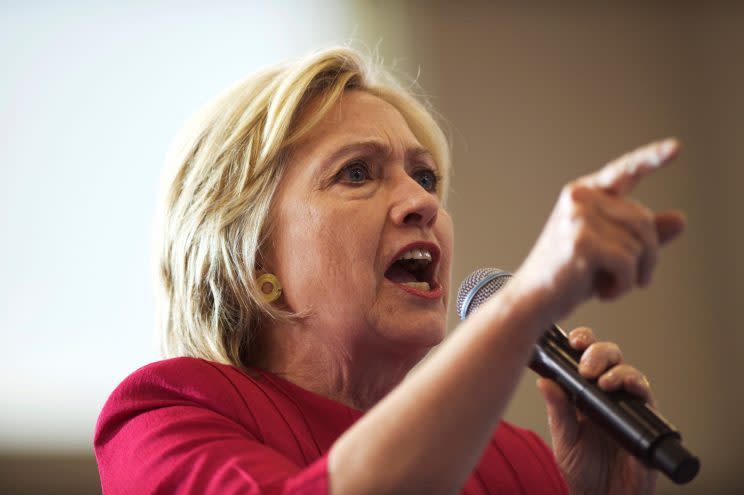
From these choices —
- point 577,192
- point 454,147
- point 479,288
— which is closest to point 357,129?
point 479,288

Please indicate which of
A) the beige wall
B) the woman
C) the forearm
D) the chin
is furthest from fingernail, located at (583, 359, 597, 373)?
the beige wall

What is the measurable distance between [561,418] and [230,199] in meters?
0.80

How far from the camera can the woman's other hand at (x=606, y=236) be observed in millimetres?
807

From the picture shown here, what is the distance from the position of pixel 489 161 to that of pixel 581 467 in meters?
2.32

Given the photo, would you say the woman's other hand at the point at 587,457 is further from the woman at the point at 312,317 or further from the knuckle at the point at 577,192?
the knuckle at the point at 577,192

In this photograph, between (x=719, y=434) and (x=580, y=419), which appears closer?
(x=580, y=419)

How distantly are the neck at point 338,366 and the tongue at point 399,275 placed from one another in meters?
0.15

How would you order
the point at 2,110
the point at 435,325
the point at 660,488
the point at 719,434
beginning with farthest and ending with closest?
the point at 719,434
the point at 660,488
the point at 2,110
the point at 435,325

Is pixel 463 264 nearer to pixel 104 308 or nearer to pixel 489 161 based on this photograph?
pixel 489 161

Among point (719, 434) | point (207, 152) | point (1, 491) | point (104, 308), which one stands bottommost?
point (1, 491)

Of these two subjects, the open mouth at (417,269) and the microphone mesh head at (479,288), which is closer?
the microphone mesh head at (479,288)

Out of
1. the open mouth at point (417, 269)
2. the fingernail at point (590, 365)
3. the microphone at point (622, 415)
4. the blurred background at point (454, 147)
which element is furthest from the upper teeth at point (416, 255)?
the blurred background at point (454, 147)

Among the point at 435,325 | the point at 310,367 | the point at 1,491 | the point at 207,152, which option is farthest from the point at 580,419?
the point at 1,491

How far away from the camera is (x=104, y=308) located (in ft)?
9.34
